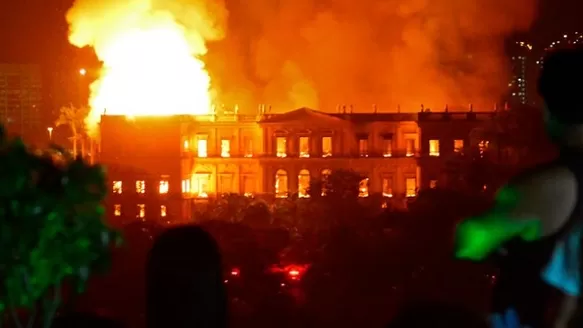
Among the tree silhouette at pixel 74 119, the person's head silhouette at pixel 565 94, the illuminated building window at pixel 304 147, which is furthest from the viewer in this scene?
the tree silhouette at pixel 74 119

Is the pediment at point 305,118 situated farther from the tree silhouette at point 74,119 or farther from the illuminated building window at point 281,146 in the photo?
the tree silhouette at point 74,119

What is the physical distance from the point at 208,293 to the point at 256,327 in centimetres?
1775

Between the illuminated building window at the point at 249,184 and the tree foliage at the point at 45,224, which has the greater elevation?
the illuminated building window at the point at 249,184

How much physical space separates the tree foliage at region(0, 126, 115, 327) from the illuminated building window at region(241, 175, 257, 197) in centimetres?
4882

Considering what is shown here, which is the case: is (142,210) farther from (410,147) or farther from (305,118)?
(410,147)

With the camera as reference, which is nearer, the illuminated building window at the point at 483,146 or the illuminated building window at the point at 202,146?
the illuminated building window at the point at 483,146

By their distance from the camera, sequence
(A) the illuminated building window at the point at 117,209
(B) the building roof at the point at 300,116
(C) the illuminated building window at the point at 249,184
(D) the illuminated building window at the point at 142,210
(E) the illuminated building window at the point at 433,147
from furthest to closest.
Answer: (C) the illuminated building window at the point at 249,184
(E) the illuminated building window at the point at 433,147
(B) the building roof at the point at 300,116
(D) the illuminated building window at the point at 142,210
(A) the illuminated building window at the point at 117,209

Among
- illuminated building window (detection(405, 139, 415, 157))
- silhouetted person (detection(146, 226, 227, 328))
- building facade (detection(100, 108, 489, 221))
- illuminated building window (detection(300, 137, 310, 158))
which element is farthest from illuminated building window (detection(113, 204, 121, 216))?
silhouetted person (detection(146, 226, 227, 328))

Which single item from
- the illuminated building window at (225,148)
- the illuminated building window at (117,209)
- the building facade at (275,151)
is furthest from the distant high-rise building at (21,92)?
the illuminated building window at (225,148)

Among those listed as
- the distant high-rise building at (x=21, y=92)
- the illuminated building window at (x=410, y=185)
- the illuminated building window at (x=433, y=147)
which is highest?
the distant high-rise building at (x=21, y=92)

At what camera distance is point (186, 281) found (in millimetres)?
3660

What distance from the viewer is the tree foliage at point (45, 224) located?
140 inches

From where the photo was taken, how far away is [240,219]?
3969 centimetres

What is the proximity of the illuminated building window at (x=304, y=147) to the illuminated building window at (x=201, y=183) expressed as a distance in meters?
5.30
